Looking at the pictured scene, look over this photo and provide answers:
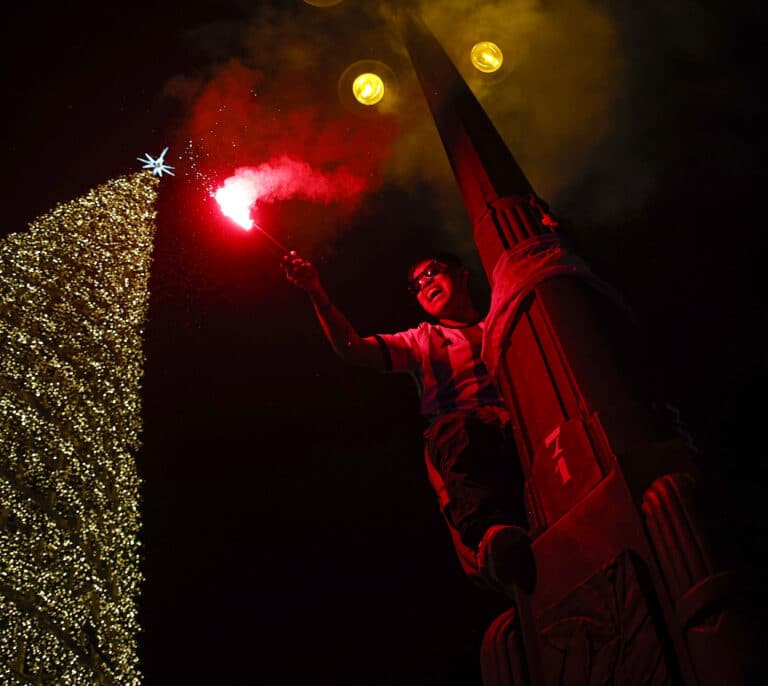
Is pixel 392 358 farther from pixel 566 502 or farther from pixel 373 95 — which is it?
pixel 373 95

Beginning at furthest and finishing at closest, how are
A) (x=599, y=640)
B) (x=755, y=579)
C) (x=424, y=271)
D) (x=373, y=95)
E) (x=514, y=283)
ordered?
(x=373, y=95)
(x=424, y=271)
(x=514, y=283)
(x=599, y=640)
(x=755, y=579)

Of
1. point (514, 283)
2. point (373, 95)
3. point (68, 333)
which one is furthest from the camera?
point (68, 333)

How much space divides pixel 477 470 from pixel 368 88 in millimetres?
5741

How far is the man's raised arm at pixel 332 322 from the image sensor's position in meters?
4.12

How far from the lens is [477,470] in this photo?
134 inches

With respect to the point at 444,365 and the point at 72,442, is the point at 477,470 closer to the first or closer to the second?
the point at 444,365

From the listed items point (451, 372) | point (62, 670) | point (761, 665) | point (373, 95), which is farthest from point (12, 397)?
point (761, 665)

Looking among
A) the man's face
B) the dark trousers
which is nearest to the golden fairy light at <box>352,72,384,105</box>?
the man's face

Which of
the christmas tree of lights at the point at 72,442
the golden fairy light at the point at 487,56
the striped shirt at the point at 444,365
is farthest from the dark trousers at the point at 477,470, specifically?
the christmas tree of lights at the point at 72,442

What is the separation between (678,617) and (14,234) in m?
10.3

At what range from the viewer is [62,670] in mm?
7836

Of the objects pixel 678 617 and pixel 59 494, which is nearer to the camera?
pixel 678 617

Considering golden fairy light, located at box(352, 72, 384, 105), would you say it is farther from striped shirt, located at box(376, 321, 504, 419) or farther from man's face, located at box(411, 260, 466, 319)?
striped shirt, located at box(376, 321, 504, 419)

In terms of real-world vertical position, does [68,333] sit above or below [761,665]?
above
